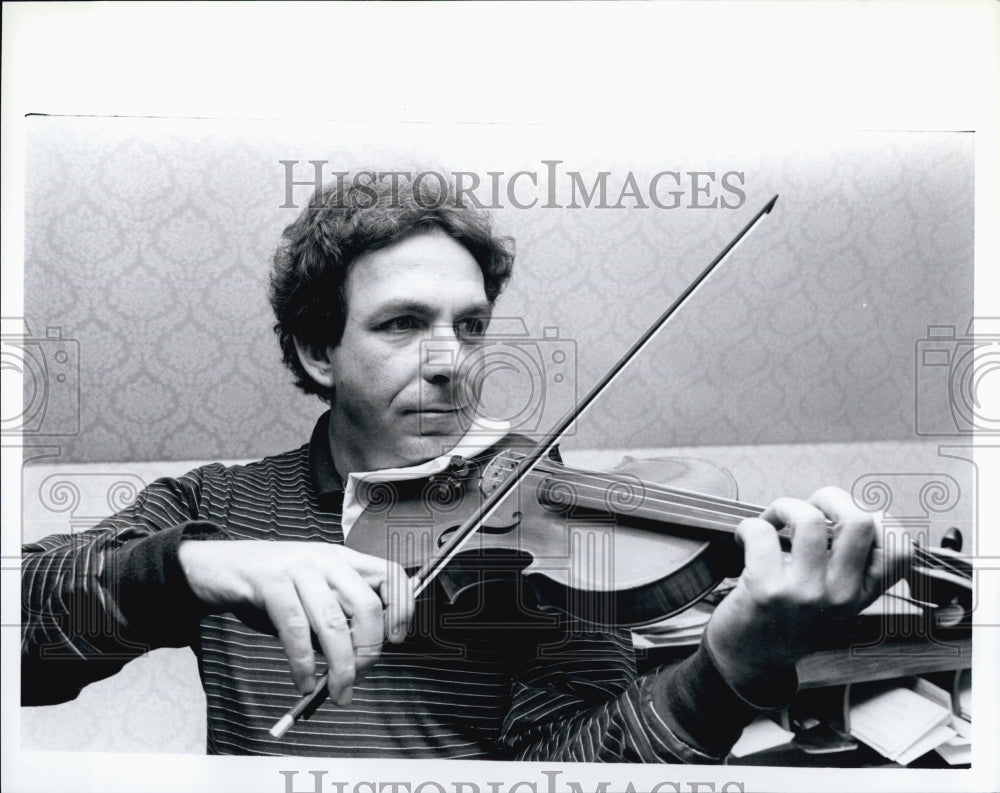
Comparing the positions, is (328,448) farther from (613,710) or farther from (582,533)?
(613,710)

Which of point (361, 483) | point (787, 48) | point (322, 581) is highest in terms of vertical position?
point (787, 48)

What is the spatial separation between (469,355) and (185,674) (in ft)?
3.10

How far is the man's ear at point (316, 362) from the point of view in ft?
6.95

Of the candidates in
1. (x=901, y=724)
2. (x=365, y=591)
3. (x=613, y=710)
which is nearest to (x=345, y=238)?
(x=365, y=591)

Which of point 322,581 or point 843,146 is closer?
point 322,581

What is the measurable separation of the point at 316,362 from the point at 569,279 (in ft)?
1.94

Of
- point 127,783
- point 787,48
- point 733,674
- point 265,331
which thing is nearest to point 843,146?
point 787,48

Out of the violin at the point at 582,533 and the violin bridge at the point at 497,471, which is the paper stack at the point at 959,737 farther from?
the violin bridge at the point at 497,471

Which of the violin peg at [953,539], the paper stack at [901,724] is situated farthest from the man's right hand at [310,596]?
the violin peg at [953,539]

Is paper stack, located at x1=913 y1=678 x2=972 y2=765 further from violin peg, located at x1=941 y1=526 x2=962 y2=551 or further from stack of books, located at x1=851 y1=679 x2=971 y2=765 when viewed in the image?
violin peg, located at x1=941 y1=526 x2=962 y2=551

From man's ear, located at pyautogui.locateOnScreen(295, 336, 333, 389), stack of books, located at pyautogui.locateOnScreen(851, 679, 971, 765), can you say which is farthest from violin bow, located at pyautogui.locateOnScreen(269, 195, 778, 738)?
stack of books, located at pyautogui.locateOnScreen(851, 679, 971, 765)

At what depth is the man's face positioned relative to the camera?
2070 mm

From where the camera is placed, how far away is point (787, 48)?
2.17 meters

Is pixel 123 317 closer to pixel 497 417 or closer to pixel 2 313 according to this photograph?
pixel 2 313
